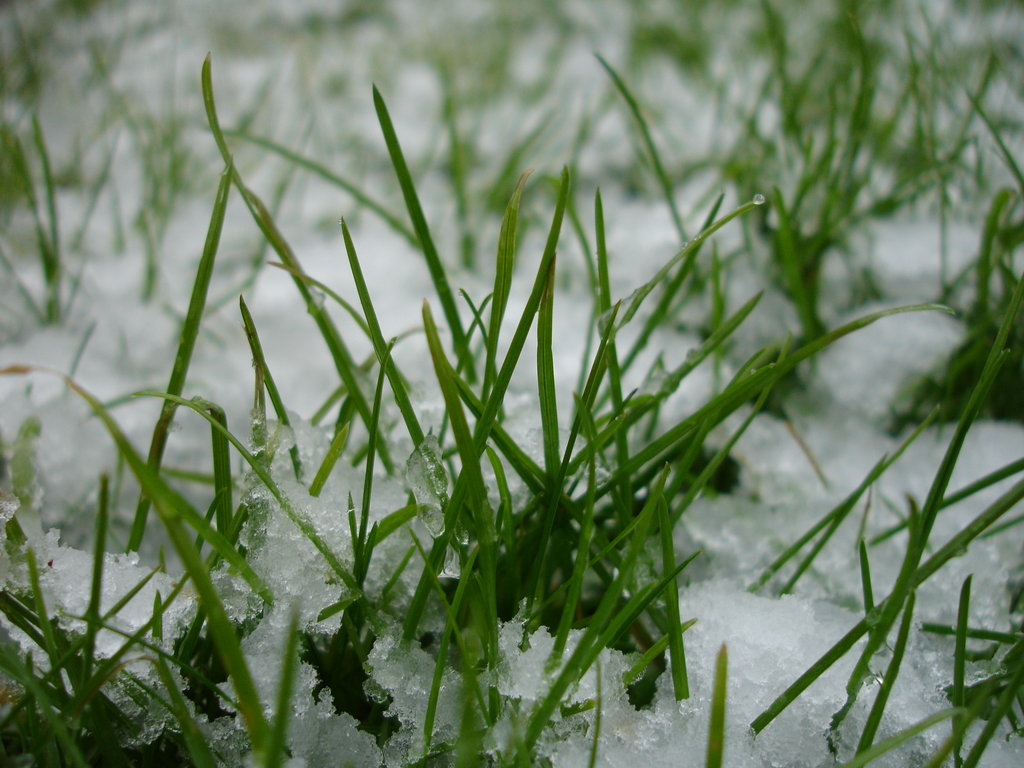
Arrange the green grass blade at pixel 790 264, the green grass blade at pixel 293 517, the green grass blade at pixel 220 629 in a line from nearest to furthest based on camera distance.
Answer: the green grass blade at pixel 220 629, the green grass blade at pixel 293 517, the green grass blade at pixel 790 264

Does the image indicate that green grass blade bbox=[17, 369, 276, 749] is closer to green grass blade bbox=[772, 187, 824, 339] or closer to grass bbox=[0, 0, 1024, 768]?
grass bbox=[0, 0, 1024, 768]

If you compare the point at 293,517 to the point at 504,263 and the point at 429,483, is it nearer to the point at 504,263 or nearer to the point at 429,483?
the point at 429,483

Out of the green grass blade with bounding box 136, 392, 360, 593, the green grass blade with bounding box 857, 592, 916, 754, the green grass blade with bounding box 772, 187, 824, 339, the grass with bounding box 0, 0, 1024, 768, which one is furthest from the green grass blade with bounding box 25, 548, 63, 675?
the green grass blade with bounding box 772, 187, 824, 339

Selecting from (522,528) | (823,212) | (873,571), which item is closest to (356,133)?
(823,212)

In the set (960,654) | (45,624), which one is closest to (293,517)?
(45,624)

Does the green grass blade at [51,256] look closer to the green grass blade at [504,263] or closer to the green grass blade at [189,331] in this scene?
the green grass blade at [189,331]

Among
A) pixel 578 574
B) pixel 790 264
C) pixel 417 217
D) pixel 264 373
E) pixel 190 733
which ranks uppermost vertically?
pixel 790 264

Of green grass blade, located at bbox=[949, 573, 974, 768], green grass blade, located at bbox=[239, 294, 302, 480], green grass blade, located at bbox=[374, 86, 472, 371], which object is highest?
green grass blade, located at bbox=[374, 86, 472, 371]

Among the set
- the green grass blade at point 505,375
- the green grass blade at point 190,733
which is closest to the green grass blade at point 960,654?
the green grass blade at point 505,375

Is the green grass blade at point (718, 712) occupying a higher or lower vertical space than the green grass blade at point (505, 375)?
lower
